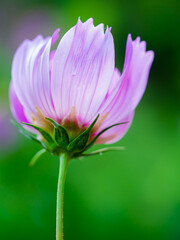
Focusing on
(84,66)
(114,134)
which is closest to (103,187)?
(114,134)

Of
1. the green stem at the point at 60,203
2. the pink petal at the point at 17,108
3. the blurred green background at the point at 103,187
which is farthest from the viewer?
the blurred green background at the point at 103,187

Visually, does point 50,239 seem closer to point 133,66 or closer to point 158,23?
point 133,66

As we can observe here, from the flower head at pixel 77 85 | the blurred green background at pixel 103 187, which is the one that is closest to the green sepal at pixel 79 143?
the flower head at pixel 77 85

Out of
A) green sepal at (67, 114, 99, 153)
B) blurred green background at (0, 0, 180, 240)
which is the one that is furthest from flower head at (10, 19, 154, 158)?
blurred green background at (0, 0, 180, 240)

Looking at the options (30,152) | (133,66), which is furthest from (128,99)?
(30,152)

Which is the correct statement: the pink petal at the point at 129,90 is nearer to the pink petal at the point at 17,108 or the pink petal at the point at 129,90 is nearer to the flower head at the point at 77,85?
the flower head at the point at 77,85

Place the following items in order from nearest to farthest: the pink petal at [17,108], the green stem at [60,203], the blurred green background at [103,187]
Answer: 1. the green stem at [60,203]
2. the pink petal at [17,108]
3. the blurred green background at [103,187]

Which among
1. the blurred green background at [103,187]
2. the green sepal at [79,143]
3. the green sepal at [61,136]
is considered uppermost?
the green sepal at [61,136]

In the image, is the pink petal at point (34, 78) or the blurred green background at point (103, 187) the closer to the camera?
the pink petal at point (34, 78)
